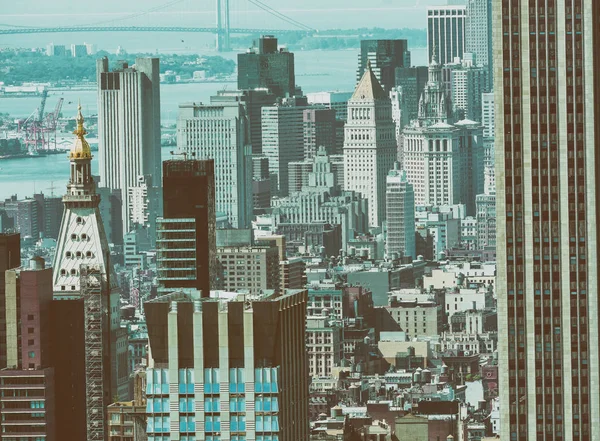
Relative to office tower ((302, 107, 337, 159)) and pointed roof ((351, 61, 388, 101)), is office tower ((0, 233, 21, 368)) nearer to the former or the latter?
pointed roof ((351, 61, 388, 101))

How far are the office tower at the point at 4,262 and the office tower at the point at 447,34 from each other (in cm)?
9179

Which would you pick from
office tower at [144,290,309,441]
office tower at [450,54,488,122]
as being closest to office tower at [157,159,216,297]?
office tower at [144,290,309,441]

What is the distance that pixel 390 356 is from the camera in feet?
228

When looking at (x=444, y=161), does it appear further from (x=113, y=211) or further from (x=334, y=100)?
(x=113, y=211)

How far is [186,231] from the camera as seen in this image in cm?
5253

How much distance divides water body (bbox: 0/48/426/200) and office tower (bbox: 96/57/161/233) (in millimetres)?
564

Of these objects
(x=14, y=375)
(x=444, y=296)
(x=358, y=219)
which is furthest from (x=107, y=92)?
(x=14, y=375)

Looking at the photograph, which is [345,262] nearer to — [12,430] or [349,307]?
[349,307]

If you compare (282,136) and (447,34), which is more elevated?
(447,34)

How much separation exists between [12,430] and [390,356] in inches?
1427

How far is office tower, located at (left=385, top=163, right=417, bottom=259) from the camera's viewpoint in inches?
3949

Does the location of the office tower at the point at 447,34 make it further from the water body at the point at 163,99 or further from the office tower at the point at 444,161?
the office tower at the point at 444,161

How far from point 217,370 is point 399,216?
78.7 m

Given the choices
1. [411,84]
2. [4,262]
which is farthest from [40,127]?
[4,262]
